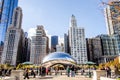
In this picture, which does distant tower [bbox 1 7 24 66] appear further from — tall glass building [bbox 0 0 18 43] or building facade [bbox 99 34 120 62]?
building facade [bbox 99 34 120 62]

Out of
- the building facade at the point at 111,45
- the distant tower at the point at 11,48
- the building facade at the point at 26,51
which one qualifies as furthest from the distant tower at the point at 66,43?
the distant tower at the point at 11,48

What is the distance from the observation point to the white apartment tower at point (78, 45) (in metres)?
151

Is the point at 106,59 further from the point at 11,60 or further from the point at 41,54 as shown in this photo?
the point at 11,60

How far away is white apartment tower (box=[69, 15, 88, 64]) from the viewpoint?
15088 centimetres

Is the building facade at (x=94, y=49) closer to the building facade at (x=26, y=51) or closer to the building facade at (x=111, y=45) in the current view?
the building facade at (x=111, y=45)

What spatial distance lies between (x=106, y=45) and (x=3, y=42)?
100m

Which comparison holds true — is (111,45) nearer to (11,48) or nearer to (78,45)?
(78,45)

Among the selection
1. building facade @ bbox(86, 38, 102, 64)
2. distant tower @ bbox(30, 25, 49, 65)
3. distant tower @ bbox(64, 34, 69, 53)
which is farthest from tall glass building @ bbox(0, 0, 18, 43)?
building facade @ bbox(86, 38, 102, 64)

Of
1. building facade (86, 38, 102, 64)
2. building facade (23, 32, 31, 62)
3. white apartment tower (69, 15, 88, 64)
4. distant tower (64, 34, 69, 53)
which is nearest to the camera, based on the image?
white apartment tower (69, 15, 88, 64)

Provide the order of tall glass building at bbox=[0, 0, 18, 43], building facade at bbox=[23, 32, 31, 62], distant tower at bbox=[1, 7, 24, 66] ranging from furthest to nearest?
building facade at bbox=[23, 32, 31, 62], tall glass building at bbox=[0, 0, 18, 43], distant tower at bbox=[1, 7, 24, 66]

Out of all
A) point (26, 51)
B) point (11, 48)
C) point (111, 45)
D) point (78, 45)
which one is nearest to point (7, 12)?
point (11, 48)

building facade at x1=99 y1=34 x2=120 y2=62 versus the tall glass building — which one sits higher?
the tall glass building

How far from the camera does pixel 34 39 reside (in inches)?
6033

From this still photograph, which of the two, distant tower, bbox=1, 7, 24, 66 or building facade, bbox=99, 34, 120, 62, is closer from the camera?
distant tower, bbox=1, 7, 24, 66
